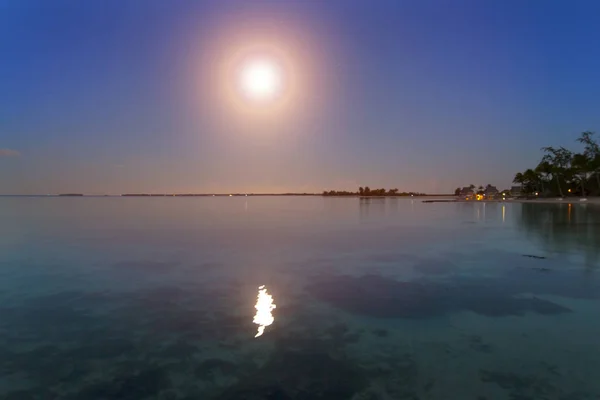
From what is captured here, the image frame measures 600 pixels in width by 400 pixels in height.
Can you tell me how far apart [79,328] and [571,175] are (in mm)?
151715

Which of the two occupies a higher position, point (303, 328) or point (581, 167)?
point (581, 167)

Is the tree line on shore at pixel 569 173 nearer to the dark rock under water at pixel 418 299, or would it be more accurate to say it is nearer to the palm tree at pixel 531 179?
the palm tree at pixel 531 179

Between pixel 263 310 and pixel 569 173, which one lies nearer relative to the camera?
pixel 263 310

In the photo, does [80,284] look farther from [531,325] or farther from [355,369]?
[531,325]

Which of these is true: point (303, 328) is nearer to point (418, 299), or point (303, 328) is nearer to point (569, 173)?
point (418, 299)

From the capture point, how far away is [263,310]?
39.7ft

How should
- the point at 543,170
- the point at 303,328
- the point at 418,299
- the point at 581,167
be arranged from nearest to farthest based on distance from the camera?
the point at 303,328 < the point at 418,299 < the point at 581,167 < the point at 543,170

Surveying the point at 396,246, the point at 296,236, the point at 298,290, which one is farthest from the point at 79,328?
the point at 296,236

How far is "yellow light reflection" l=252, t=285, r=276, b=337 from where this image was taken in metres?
10.7

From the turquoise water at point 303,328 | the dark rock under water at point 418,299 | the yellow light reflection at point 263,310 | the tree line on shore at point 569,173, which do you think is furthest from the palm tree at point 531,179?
the yellow light reflection at point 263,310

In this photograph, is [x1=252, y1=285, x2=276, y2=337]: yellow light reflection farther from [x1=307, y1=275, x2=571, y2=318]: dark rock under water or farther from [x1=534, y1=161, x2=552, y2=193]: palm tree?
[x1=534, y1=161, x2=552, y2=193]: palm tree

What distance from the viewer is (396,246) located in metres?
27.0

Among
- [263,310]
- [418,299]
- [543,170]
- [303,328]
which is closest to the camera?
[303,328]

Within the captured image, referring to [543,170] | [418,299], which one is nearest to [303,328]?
[418,299]
